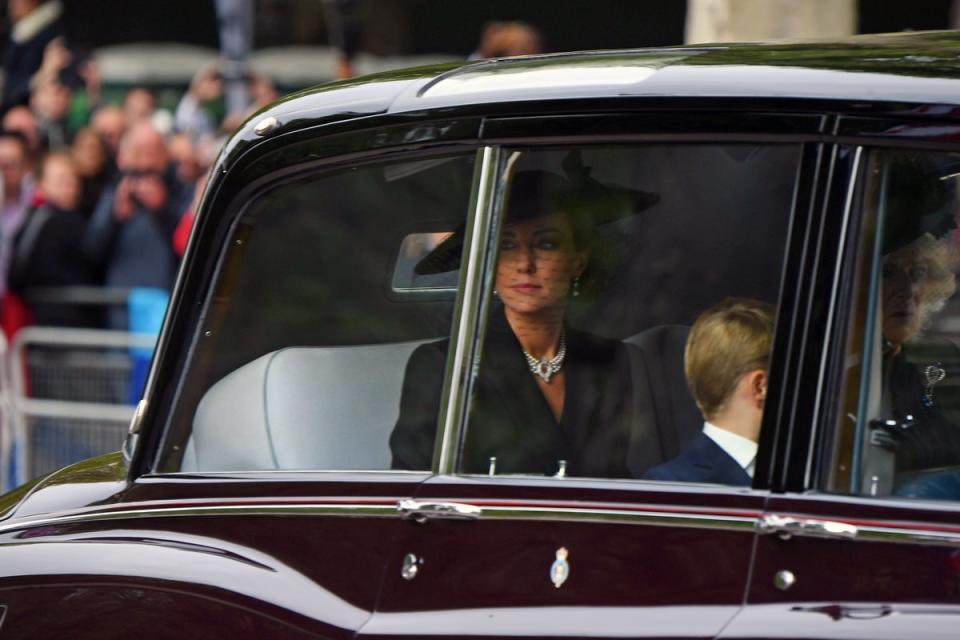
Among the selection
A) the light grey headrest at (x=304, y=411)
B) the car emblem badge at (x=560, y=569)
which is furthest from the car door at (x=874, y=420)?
the light grey headrest at (x=304, y=411)

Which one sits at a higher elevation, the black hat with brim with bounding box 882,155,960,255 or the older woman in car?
the black hat with brim with bounding box 882,155,960,255

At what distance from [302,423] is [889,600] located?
3.97 feet

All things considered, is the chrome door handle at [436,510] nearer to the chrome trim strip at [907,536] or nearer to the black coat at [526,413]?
the black coat at [526,413]

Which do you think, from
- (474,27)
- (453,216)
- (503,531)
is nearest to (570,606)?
(503,531)

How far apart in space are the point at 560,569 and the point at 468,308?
19.0 inches

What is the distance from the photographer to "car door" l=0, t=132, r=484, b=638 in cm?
270

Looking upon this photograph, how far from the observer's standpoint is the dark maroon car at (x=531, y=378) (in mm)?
2277

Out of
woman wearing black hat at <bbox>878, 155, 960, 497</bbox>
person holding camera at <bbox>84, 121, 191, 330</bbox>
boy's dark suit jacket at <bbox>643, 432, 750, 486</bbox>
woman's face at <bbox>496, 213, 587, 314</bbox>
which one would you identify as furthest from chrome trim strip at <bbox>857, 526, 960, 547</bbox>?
person holding camera at <bbox>84, 121, 191, 330</bbox>

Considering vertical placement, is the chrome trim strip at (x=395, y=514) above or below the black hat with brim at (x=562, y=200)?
below

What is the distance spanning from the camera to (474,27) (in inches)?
486

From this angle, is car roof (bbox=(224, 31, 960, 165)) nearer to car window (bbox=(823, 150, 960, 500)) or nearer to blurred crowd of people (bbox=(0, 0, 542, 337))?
car window (bbox=(823, 150, 960, 500))

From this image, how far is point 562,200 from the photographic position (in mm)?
2631

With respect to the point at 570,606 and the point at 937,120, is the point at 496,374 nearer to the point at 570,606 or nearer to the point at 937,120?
the point at 570,606

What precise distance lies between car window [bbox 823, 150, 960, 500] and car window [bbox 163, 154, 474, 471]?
71 centimetres
